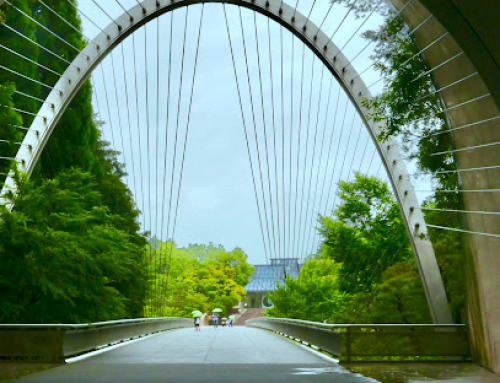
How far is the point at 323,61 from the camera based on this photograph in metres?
24.0

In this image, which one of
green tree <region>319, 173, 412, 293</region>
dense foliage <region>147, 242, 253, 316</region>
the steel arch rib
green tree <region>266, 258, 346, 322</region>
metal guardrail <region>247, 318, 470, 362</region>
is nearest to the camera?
metal guardrail <region>247, 318, 470, 362</region>

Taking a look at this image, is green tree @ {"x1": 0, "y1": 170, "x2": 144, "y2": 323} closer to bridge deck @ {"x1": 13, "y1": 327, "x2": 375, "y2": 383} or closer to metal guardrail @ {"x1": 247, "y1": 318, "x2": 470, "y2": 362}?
bridge deck @ {"x1": 13, "y1": 327, "x2": 375, "y2": 383}

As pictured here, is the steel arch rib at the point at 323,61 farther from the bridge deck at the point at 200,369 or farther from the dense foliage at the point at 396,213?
the bridge deck at the point at 200,369

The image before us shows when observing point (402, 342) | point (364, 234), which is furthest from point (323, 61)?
point (364, 234)

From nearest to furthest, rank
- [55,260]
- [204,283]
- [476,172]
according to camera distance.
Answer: [476,172], [55,260], [204,283]

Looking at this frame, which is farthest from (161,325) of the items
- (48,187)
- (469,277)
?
(469,277)

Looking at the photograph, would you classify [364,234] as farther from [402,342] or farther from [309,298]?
[402,342]

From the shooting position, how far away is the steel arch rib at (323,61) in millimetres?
18422

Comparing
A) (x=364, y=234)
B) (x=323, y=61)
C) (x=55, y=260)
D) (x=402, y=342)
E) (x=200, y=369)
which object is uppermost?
(x=323, y=61)

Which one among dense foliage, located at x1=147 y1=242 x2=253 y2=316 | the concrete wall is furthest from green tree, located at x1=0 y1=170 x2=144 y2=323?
dense foliage, located at x1=147 y1=242 x2=253 y2=316

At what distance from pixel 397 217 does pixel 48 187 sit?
22645mm

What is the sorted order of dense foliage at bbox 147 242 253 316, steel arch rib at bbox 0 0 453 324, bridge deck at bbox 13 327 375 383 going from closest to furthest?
bridge deck at bbox 13 327 375 383
steel arch rib at bbox 0 0 453 324
dense foliage at bbox 147 242 253 316

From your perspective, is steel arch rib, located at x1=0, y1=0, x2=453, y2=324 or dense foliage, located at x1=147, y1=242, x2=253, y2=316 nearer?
steel arch rib, located at x1=0, y1=0, x2=453, y2=324

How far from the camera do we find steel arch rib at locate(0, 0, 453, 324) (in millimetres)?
18422
